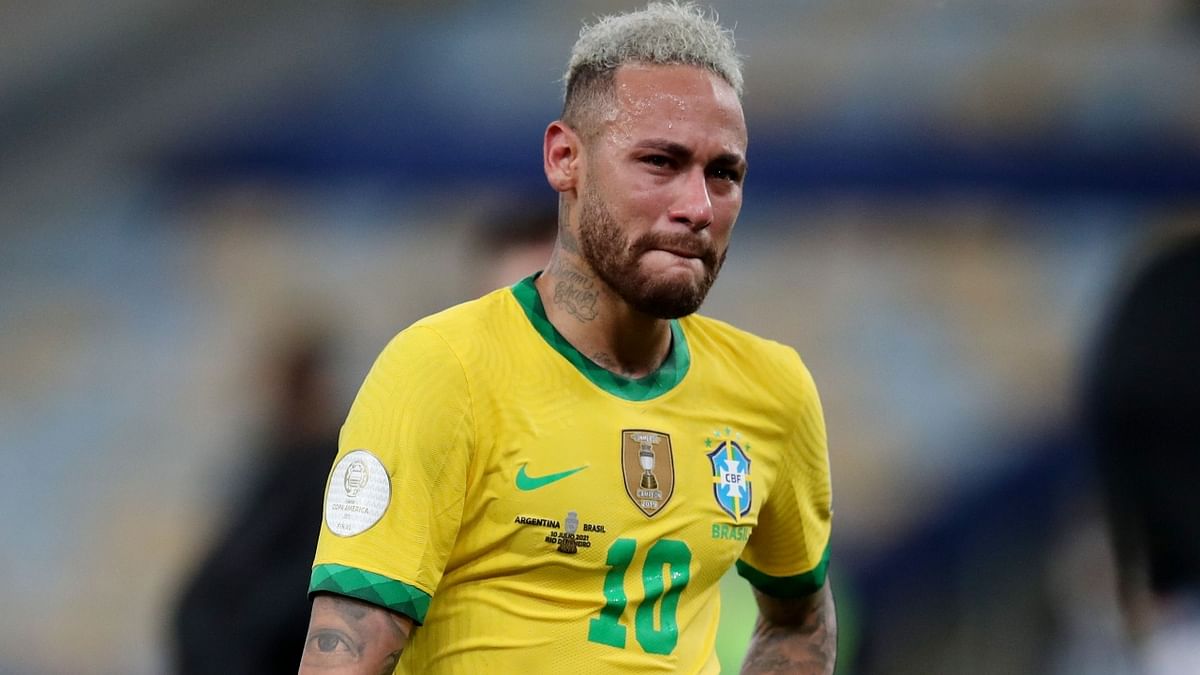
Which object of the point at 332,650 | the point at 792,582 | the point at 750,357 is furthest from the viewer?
the point at 792,582

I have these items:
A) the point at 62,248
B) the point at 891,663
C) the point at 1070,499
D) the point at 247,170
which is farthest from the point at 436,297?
the point at 1070,499

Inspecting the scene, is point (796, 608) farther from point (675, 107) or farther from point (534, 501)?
point (675, 107)

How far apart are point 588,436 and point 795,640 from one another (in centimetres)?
64

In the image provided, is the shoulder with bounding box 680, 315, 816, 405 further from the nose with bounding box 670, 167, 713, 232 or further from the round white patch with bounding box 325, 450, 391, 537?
the round white patch with bounding box 325, 450, 391, 537

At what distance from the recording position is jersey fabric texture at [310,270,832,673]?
1.75m

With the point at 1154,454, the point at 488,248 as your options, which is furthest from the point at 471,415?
the point at 1154,454

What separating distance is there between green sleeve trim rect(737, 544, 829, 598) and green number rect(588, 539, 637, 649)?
0.47 m

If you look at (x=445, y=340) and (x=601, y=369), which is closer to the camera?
(x=445, y=340)

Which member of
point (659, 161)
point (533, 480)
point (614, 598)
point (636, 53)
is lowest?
point (614, 598)

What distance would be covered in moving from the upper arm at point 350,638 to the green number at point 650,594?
0.91 feet

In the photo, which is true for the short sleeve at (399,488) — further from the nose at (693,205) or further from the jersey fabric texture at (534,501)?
the nose at (693,205)

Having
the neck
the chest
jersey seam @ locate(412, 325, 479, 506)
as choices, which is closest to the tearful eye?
the neck

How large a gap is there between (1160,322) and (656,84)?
2682mm

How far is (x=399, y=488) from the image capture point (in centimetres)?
174
